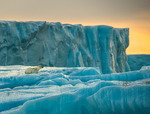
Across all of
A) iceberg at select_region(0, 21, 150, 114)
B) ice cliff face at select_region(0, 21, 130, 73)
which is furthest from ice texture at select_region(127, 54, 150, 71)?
ice cliff face at select_region(0, 21, 130, 73)

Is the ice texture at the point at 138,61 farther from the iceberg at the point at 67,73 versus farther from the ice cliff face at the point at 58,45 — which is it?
the ice cliff face at the point at 58,45

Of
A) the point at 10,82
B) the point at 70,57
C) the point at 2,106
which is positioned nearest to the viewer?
the point at 2,106

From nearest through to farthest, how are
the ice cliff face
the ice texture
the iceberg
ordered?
1. the iceberg
2. the ice cliff face
3. the ice texture

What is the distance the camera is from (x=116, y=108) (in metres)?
4.44

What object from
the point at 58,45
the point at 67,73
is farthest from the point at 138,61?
the point at 67,73

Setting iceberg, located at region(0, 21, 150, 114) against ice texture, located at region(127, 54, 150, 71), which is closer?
iceberg, located at region(0, 21, 150, 114)

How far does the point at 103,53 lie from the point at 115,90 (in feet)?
78.5

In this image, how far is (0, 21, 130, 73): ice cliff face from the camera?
22078 millimetres

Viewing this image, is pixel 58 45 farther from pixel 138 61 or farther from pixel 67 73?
pixel 138 61

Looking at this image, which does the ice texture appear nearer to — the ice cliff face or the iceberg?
the iceberg

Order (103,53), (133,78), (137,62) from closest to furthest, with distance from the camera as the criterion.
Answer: (133,78) < (103,53) < (137,62)

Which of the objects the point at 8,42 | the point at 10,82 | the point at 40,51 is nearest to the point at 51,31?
the point at 40,51

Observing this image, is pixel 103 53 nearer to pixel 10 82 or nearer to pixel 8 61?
pixel 8 61

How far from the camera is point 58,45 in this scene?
995 inches
